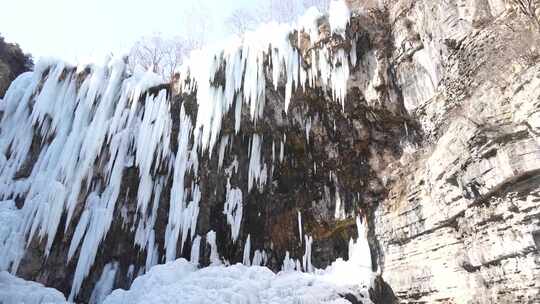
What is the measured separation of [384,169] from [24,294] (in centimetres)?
799

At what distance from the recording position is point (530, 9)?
18.6 feet

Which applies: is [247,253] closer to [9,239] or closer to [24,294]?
[24,294]

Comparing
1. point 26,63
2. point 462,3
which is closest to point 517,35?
point 462,3

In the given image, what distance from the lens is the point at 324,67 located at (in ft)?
30.2

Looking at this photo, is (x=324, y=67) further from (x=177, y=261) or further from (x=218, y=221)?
(x=177, y=261)

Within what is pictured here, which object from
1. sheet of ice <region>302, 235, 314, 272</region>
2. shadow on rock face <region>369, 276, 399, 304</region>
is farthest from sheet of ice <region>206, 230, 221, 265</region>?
shadow on rock face <region>369, 276, 399, 304</region>

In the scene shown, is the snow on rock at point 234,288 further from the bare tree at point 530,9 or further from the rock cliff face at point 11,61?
the rock cliff face at point 11,61

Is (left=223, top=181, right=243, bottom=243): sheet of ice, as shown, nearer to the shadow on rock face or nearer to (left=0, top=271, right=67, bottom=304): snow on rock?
the shadow on rock face

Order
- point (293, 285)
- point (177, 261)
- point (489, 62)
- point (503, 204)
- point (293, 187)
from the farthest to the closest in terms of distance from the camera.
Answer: point (293, 187), point (177, 261), point (293, 285), point (489, 62), point (503, 204)

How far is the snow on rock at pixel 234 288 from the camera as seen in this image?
7.07 meters

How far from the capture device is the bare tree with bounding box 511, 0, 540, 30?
18.5ft

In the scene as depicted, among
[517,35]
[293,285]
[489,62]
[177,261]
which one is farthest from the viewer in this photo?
[177,261]

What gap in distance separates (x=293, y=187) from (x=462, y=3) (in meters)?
5.15

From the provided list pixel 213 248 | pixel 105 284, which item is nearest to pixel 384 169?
pixel 213 248
